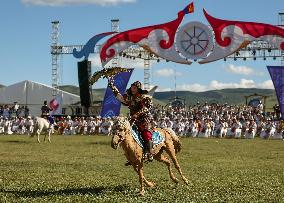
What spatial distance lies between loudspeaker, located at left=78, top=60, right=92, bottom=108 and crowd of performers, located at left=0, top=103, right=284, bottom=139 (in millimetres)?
2587

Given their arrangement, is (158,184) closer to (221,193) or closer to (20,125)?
(221,193)

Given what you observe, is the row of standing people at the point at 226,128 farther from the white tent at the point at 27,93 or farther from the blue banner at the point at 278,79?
the white tent at the point at 27,93

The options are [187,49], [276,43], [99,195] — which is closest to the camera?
[99,195]

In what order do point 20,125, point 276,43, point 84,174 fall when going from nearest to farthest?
point 84,174 < point 276,43 < point 20,125

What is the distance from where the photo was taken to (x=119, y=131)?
35.1ft

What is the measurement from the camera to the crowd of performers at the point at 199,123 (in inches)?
1574

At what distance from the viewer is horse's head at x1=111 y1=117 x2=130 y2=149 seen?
1052 cm

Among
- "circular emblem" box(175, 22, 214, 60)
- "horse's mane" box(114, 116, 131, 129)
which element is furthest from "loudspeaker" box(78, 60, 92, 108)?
"horse's mane" box(114, 116, 131, 129)

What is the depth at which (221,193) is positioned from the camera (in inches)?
446

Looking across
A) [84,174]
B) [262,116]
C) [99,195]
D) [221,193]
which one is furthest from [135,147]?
[262,116]

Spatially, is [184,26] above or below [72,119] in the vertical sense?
above

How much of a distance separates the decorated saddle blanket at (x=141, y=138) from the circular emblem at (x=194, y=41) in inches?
637

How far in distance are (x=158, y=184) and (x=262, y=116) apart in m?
31.5

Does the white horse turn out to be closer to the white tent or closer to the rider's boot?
the rider's boot
